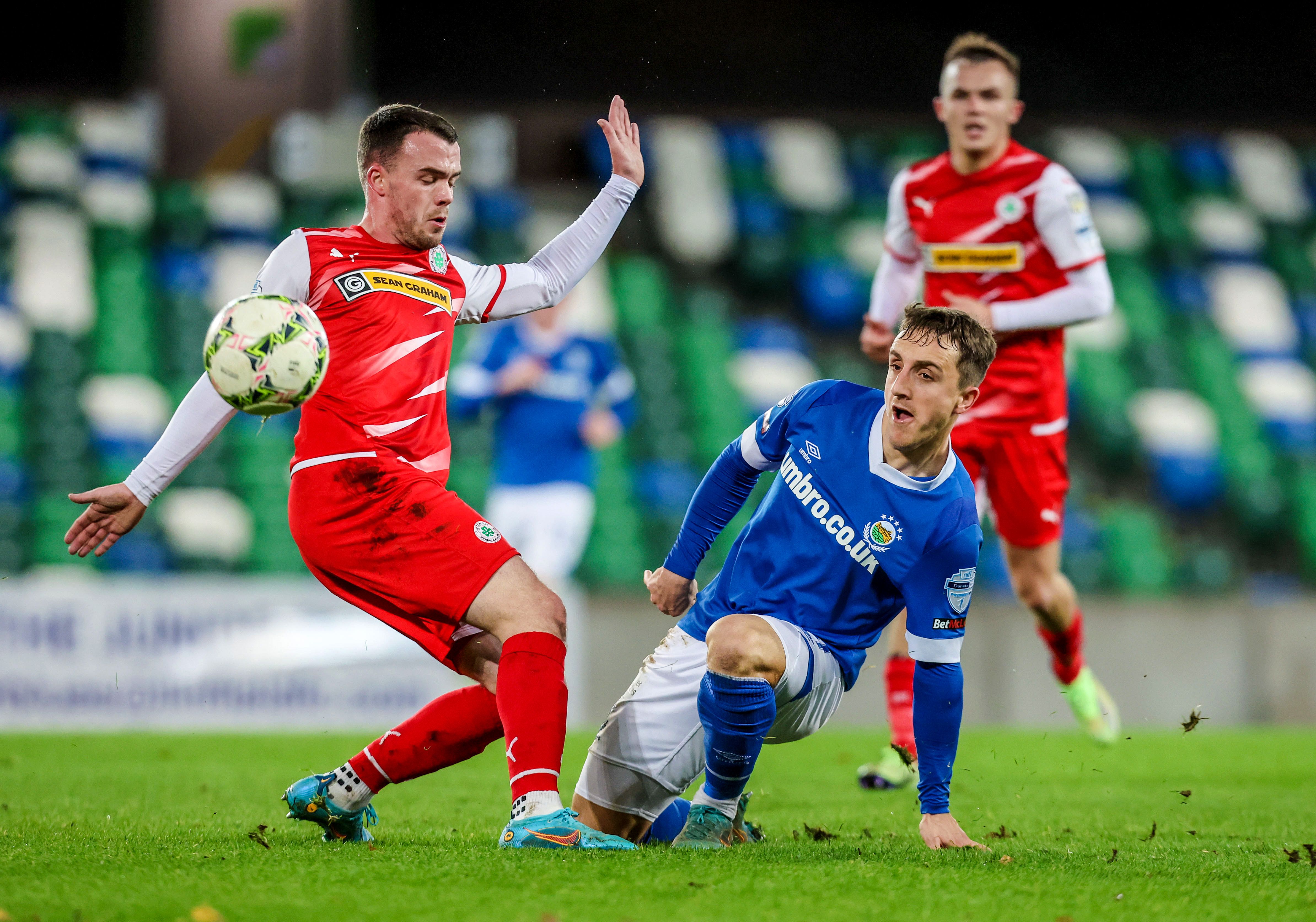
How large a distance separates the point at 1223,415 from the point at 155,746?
10096 mm

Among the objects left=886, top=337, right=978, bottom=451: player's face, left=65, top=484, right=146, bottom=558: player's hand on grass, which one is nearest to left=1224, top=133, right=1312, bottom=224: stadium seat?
left=886, top=337, right=978, bottom=451: player's face

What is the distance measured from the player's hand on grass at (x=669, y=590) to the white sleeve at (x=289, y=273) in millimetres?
1151

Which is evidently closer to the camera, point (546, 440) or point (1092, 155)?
point (546, 440)

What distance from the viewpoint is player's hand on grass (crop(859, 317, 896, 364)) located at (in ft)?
17.6

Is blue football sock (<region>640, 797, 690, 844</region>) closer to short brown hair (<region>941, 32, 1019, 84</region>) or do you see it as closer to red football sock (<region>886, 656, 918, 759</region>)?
red football sock (<region>886, 656, 918, 759</region>)

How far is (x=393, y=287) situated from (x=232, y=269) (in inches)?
410

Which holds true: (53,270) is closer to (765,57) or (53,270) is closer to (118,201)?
(118,201)

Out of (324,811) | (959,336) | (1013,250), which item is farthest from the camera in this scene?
(1013,250)

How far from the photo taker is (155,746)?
7.22 metres

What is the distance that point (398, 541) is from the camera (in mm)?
3555

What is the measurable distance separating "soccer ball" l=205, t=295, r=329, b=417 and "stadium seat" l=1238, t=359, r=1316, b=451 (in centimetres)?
1175

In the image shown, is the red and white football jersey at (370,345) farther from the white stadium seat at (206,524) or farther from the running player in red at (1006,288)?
the white stadium seat at (206,524)

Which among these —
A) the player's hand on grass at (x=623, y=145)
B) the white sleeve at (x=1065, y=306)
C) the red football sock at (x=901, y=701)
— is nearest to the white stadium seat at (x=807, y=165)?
the white sleeve at (x=1065, y=306)

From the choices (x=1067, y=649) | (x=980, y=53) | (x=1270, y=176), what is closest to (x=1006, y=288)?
(x=980, y=53)
